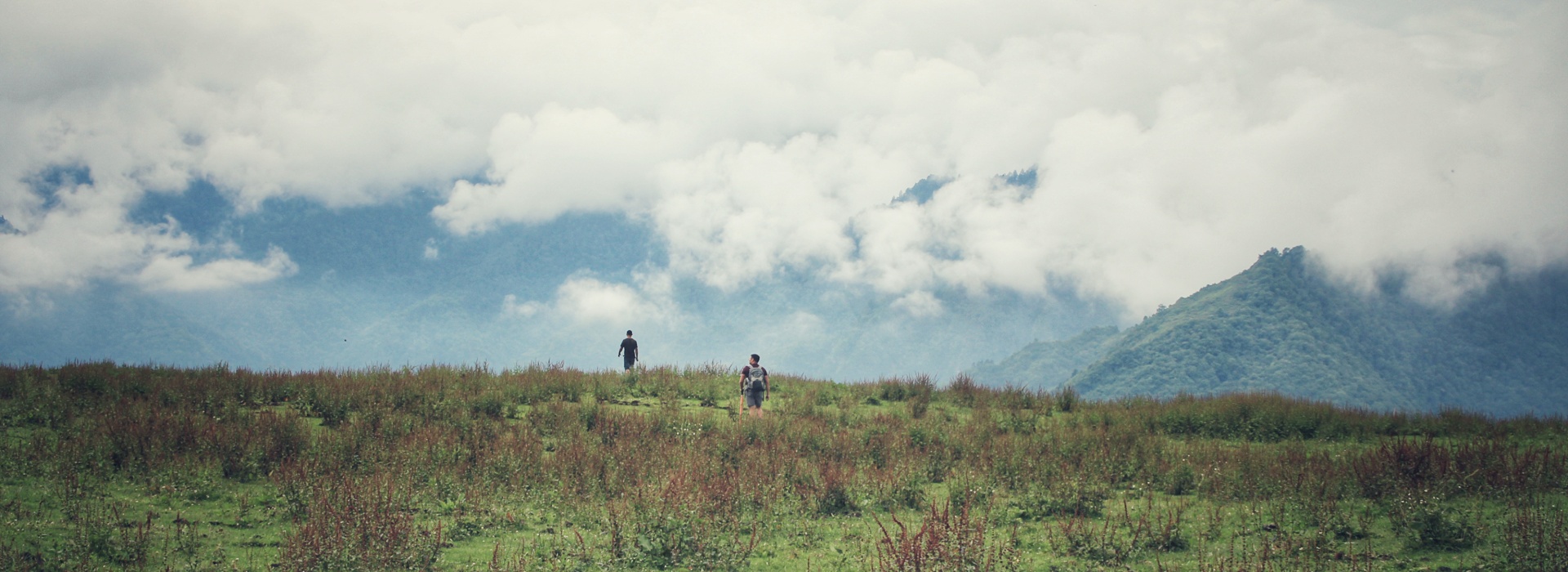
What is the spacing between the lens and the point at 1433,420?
69.1 feet

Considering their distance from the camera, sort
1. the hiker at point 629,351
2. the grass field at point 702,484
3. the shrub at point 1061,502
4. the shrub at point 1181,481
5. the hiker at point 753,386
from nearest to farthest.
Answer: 1. the grass field at point 702,484
2. the shrub at point 1061,502
3. the shrub at point 1181,481
4. the hiker at point 753,386
5. the hiker at point 629,351

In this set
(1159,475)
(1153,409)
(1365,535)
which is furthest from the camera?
(1153,409)

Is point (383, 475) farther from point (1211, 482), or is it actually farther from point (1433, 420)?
point (1433, 420)

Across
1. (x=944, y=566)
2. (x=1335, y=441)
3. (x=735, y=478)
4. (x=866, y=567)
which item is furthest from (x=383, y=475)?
(x=1335, y=441)

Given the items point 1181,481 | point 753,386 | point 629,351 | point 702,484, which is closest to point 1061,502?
point 1181,481

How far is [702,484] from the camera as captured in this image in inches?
557

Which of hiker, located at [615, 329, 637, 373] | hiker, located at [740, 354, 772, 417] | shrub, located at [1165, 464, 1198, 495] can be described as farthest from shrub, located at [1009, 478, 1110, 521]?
hiker, located at [615, 329, 637, 373]

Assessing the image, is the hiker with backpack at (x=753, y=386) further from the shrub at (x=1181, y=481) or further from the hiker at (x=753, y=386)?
the shrub at (x=1181, y=481)

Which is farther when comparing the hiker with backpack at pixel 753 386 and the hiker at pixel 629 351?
the hiker at pixel 629 351

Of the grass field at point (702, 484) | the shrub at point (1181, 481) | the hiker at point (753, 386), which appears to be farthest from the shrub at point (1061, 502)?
the hiker at point (753, 386)

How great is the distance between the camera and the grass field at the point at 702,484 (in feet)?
35.7

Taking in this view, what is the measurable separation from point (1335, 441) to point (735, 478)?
16.4 metres

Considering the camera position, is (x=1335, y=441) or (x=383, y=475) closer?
(x=383, y=475)

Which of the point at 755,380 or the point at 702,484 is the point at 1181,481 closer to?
the point at 702,484
